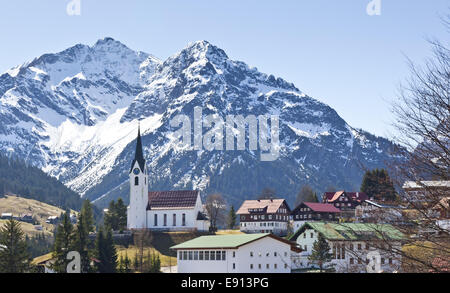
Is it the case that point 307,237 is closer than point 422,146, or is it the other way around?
point 422,146

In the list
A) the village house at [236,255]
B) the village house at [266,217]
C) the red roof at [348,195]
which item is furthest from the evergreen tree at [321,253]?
the red roof at [348,195]

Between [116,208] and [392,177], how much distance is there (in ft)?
447

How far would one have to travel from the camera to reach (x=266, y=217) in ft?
535

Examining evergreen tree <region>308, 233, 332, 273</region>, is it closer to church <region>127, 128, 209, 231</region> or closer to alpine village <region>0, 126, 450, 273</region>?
alpine village <region>0, 126, 450, 273</region>

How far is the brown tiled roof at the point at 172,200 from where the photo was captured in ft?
519

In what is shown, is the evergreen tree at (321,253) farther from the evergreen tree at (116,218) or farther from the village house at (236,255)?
the evergreen tree at (116,218)

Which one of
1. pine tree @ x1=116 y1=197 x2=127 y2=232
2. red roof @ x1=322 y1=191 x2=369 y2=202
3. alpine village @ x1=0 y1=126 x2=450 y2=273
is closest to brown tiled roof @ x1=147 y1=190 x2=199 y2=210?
alpine village @ x1=0 y1=126 x2=450 y2=273

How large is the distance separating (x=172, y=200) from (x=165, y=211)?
4.45 m

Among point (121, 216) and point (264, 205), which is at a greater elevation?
point (264, 205)

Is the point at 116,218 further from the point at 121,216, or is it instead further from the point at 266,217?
the point at 266,217

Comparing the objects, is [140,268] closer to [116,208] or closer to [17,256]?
→ [17,256]

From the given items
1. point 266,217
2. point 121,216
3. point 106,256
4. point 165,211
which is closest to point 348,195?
point 266,217

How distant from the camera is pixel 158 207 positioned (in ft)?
525
